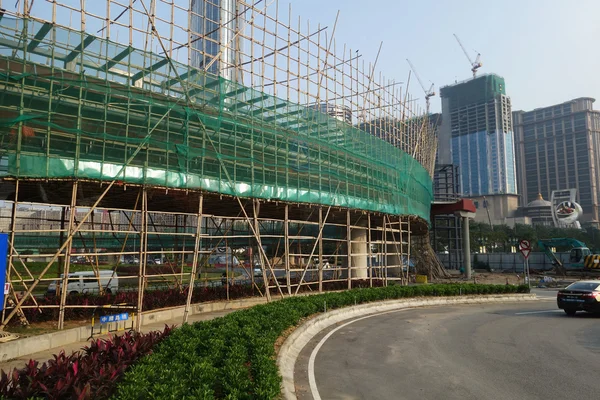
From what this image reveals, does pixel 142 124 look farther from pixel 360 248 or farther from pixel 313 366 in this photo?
pixel 360 248

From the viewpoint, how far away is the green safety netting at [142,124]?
12.6 meters

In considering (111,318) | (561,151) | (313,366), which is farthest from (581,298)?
(561,151)

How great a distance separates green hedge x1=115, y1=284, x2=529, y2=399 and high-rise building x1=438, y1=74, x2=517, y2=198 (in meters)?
151

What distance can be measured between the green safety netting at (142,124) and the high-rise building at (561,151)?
542 ft

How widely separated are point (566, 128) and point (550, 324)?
176m

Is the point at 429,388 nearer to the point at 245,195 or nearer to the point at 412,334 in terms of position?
the point at 412,334

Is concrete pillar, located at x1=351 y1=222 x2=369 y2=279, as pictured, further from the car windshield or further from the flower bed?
the flower bed

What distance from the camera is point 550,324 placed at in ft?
48.8

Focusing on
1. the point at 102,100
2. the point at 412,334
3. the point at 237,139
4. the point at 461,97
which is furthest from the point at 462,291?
the point at 461,97

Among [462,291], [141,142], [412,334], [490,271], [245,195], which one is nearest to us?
[412,334]

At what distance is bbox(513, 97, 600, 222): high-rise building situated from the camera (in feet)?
511

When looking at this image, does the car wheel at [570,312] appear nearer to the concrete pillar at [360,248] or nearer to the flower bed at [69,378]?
the concrete pillar at [360,248]

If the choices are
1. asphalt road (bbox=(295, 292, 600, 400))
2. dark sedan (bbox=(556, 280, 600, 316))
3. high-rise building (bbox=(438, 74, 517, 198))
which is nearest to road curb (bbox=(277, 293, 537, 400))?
asphalt road (bbox=(295, 292, 600, 400))

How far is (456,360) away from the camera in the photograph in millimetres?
9703
